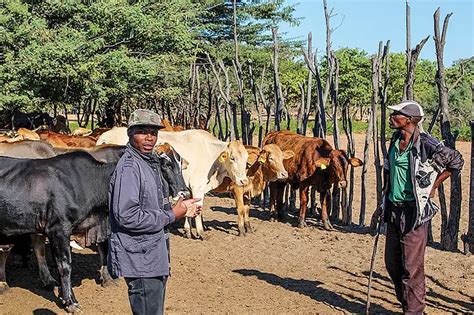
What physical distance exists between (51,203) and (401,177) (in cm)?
345

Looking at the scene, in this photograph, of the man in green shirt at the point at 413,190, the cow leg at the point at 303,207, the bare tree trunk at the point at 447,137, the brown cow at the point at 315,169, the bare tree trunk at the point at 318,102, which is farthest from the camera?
the bare tree trunk at the point at 318,102

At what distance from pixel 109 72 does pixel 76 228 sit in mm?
8560

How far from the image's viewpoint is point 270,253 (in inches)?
374

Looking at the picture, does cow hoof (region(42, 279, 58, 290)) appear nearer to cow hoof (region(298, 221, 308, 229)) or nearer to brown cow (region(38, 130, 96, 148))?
brown cow (region(38, 130, 96, 148))

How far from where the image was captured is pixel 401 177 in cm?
568

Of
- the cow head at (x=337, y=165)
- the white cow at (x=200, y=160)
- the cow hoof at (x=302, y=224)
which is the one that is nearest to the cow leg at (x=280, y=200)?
the cow hoof at (x=302, y=224)

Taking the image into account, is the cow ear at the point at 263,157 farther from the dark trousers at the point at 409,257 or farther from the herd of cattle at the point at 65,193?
the dark trousers at the point at 409,257

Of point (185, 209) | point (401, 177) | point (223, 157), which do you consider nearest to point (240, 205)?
point (223, 157)

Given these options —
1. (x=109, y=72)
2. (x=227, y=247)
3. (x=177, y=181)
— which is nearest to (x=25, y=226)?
(x=177, y=181)

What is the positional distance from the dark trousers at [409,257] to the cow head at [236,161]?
175 inches

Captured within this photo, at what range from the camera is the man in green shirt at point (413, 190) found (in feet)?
18.1

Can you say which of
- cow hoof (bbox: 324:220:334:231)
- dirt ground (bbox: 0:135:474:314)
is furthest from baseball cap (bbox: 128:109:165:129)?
cow hoof (bbox: 324:220:334:231)

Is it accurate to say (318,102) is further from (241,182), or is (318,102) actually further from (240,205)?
(241,182)

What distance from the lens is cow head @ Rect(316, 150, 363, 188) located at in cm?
1099
